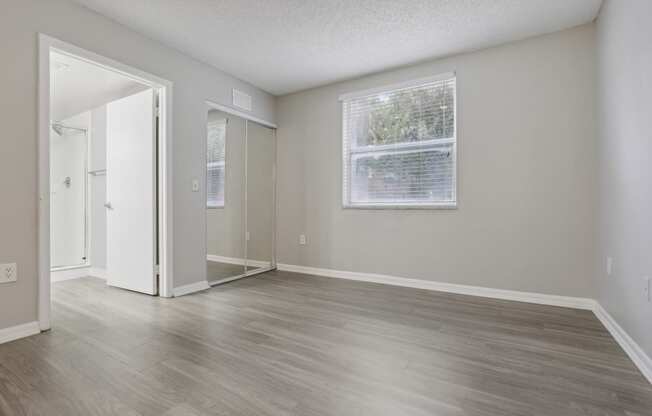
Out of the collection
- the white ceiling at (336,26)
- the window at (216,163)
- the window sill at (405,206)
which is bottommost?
the window sill at (405,206)

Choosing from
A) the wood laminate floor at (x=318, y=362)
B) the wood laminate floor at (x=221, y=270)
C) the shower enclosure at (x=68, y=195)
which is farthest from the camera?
the shower enclosure at (x=68, y=195)

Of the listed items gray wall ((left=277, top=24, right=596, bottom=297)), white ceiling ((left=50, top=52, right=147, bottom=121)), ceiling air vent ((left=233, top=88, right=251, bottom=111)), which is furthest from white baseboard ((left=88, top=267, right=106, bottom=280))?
gray wall ((left=277, top=24, right=596, bottom=297))

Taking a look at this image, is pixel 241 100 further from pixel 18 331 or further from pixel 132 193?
pixel 18 331

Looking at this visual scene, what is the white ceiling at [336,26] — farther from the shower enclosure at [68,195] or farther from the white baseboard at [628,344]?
the shower enclosure at [68,195]

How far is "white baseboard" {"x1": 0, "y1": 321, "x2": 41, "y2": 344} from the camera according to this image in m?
2.04

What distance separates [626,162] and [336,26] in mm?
2358

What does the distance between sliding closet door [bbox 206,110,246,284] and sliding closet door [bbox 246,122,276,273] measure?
13 centimetres

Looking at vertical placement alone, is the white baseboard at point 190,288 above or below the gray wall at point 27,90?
below

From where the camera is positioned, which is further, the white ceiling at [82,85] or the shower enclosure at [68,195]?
the shower enclosure at [68,195]

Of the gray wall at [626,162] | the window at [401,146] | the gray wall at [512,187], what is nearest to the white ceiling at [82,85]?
the window at [401,146]

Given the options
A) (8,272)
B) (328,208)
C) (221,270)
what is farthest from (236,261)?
(8,272)

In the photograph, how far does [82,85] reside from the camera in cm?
365

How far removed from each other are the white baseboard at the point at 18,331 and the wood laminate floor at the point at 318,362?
0.07m

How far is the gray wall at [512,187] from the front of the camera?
2789 mm
